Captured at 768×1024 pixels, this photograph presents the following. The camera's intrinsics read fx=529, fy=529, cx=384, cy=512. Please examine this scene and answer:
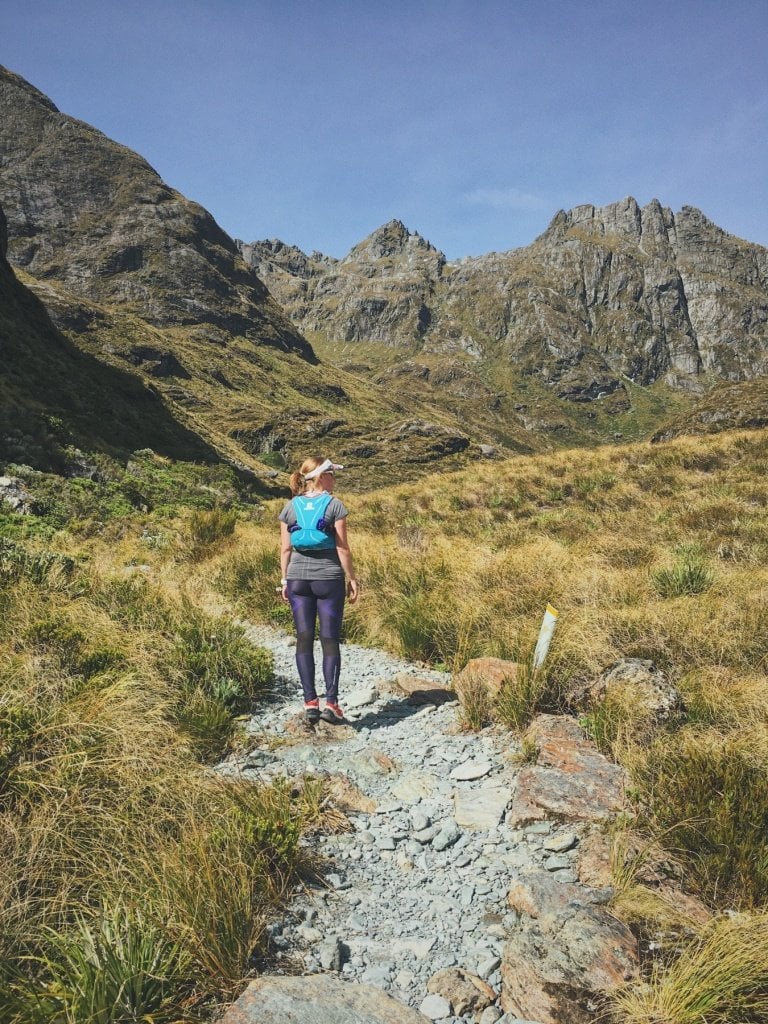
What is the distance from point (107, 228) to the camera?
149 metres

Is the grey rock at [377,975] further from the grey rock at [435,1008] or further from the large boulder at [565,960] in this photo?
the large boulder at [565,960]

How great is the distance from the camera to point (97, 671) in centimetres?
471

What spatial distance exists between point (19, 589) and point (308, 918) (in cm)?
519

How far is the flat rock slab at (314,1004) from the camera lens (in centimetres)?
204

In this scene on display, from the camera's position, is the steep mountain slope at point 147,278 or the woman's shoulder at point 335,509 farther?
the steep mountain slope at point 147,278

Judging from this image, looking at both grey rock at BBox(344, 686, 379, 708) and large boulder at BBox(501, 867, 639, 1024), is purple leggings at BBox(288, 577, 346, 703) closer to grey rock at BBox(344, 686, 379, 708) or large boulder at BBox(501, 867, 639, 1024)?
grey rock at BBox(344, 686, 379, 708)

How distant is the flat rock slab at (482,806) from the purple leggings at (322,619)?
63.2 inches

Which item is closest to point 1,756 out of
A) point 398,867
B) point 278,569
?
point 398,867

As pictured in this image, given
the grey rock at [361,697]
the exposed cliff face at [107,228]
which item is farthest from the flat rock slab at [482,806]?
the exposed cliff face at [107,228]

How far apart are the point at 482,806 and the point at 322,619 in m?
2.18

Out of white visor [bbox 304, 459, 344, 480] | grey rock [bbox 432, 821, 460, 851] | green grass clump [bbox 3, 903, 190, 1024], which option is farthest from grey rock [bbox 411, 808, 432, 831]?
white visor [bbox 304, 459, 344, 480]

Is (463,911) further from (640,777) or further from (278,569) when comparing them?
(278,569)

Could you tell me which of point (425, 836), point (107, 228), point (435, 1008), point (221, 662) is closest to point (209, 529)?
point (221, 662)

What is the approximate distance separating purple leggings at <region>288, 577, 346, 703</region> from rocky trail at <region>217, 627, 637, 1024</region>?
532 mm
